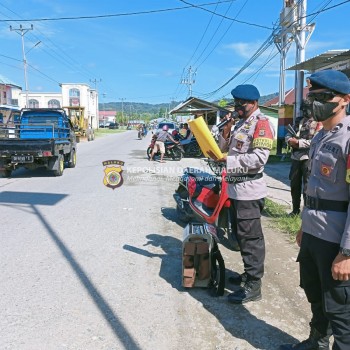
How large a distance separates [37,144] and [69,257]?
6.49 m

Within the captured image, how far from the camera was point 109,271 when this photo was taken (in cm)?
402

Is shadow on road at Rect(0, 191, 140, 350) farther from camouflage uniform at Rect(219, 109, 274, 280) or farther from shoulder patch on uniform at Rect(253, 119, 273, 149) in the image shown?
shoulder patch on uniform at Rect(253, 119, 273, 149)

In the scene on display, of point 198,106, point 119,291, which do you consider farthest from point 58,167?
point 198,106

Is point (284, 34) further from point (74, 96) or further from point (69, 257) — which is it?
point (74, 96)

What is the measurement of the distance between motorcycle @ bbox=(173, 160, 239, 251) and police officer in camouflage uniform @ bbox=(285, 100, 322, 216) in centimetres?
117

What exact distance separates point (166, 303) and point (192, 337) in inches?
23.0

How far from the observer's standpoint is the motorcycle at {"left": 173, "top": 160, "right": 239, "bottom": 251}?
504 centimetres

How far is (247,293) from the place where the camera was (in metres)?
3.34

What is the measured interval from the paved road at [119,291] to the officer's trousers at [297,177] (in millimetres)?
718

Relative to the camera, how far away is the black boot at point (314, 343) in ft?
8.29

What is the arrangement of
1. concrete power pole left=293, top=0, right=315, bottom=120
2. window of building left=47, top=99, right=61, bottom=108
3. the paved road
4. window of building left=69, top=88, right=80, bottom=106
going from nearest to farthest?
the paved road < concrete power pole left=293, top=0, right=315, bottom=120 < window of building left=69, top=88, right=80, bottom=106 < window of building left=47, top=99, right=61, bottom=108

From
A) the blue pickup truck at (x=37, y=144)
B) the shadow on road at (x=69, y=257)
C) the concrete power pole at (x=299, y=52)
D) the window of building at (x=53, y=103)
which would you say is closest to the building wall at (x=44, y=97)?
the window of building at (x=53, y=103)

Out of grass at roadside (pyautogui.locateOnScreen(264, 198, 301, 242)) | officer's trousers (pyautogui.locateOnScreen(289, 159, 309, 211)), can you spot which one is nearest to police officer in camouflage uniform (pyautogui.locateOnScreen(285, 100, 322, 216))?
officer's trousers (pyautogui.locateOnScreen(289, 159, 309, 211))

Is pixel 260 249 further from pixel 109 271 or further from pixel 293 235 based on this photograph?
pixel 293 235
